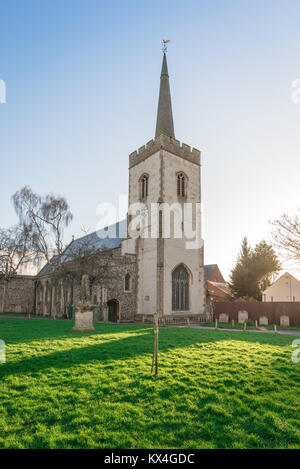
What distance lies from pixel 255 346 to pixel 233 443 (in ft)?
25.2

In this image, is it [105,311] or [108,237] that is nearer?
[105,311]

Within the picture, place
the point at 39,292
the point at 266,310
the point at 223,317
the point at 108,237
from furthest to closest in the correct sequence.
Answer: the point at 39,292
the point at 108,237
the point at 223,317
the point at 266,310

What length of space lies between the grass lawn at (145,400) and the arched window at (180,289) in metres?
16.3

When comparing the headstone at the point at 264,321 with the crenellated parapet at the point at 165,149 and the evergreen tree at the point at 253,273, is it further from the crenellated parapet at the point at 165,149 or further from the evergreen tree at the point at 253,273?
the crenellated parapet at the point at 165,149

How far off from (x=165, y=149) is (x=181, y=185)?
3.61 m

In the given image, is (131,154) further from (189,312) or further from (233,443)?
(233,443)

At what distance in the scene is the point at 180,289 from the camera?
86.2 ft

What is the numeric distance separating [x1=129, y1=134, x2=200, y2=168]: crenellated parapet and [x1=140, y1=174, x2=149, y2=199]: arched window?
192 cm

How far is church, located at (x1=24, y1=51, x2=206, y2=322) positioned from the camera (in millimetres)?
25250

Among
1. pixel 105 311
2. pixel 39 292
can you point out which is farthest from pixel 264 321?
pixel 39 292

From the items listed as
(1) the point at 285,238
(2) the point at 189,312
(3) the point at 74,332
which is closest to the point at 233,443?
(3) the point at 74,332

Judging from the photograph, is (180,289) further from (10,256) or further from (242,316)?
(10,256)

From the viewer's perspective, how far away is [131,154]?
30906mm

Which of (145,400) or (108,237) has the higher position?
(108,237)
